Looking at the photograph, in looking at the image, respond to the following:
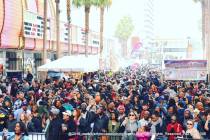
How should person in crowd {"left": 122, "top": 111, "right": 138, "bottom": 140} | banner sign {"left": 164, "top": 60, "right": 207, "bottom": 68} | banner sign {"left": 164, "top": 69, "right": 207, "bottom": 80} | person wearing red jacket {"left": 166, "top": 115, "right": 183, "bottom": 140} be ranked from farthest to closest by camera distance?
banner sign {"left": 164, "top": 60, "right": 207, "bottom": 68}
banner sign {"left": 164, "top": 69, "right": 207, "bottom": 80}
person in crowd {"left": 122, "top": 111, "right": 138, "bottom": 140}
person wearing red jacket {"left": 166, "top": 115, "right": 183, "bottom": 140}

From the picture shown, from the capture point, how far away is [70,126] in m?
13.2

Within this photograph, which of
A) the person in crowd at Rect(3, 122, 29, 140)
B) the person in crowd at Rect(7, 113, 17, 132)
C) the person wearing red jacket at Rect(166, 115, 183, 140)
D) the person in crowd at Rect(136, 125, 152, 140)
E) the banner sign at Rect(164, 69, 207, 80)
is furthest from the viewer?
the banner sign at Rect(164, 69, 207, 80)

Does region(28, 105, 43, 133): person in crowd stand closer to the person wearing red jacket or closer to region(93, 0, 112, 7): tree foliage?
the person wearing red jacket

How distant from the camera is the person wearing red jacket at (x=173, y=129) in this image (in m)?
12.9

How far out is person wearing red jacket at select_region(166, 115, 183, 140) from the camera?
1295 cm

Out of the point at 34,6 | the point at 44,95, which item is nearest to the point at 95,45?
the point at 34,6

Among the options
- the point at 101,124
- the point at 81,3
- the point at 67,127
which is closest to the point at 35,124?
the point at 67,127

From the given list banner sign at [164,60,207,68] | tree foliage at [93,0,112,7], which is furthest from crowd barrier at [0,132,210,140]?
tree foliage at [93,0,112,7]

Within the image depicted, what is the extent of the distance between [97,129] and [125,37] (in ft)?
501

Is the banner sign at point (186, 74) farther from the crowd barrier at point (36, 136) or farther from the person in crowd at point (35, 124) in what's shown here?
the crowd barrier at point (36, 136)

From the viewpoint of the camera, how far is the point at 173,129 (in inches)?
518

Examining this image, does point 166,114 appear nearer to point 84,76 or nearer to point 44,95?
point 44,95

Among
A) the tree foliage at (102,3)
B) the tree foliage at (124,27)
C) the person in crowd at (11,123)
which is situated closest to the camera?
the person in crowd at (11,123)

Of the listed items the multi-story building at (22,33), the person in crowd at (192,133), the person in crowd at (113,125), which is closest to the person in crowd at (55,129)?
the person in crowd at (113,125)
